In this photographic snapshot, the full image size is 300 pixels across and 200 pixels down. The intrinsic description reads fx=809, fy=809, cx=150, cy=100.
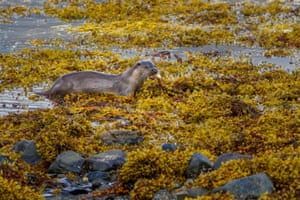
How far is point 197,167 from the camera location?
32.6 ft

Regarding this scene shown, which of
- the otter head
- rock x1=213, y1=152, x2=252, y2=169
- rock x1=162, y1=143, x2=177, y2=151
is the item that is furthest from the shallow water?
rock x1=213, y1=152, x2=252, y2=169

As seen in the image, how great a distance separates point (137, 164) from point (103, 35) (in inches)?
542

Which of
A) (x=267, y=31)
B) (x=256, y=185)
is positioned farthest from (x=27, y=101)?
(x=267, y=31)

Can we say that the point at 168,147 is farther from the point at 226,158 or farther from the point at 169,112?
the point at 169,112

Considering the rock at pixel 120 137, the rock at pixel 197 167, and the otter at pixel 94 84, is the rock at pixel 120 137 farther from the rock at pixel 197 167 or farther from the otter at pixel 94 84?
the otter at pixel 94 84

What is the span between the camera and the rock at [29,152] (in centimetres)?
1080

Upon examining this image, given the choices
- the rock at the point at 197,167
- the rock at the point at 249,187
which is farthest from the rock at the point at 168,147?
the rock at the point at 249,187

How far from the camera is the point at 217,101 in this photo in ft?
45.3

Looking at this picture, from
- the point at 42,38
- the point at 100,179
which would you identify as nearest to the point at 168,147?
the point at 100,179

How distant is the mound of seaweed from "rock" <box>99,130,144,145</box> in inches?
4.2

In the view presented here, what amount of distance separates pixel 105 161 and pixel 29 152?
1.12 meters

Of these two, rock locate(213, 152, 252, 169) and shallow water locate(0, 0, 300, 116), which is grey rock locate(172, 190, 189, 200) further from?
shallow water locate(0, 0, 300, 116)

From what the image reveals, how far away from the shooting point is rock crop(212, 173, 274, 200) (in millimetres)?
8656

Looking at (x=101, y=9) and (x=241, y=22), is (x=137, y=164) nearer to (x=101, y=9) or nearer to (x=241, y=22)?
(x=241, y=22)
